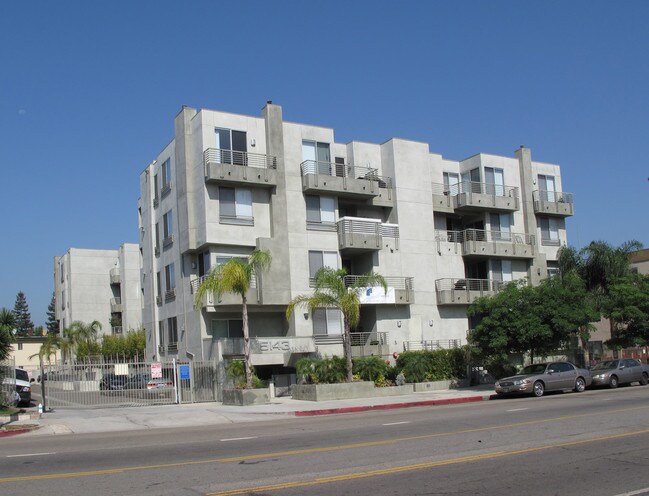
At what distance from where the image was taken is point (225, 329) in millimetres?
37281

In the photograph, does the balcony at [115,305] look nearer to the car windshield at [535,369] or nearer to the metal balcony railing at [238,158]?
the metal balcony railing at [238,158]

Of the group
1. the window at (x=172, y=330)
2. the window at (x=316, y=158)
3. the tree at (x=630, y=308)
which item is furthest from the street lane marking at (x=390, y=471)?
the window at (x=172, y=330)

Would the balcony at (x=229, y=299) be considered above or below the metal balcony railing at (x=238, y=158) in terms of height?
below

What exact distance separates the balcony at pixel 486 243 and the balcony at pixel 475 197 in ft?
5.26

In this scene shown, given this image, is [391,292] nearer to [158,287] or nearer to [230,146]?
[230,146]

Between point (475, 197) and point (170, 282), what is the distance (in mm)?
20043

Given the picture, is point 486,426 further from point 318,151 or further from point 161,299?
point 161,299

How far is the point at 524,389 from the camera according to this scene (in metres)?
28.8

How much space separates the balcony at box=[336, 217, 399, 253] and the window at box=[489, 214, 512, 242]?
1006 centimetres

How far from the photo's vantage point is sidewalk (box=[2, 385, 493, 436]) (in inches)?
849

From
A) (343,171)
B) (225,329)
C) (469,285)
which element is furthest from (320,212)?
(469,285)

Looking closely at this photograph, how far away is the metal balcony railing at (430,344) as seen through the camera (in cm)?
4121

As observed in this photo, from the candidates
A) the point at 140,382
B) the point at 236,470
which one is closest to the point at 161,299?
the point at 140,382

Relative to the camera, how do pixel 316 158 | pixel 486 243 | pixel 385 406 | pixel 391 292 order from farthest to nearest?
1. pixel 486 243
2. pixel 391 292
3. pixel 316 158
4. pixel 385 406
